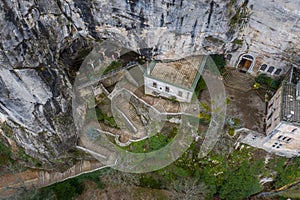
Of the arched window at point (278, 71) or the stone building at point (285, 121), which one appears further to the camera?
the arched window at point (278, 71)

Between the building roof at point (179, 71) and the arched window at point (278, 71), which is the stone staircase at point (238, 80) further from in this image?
the building roof at point (179, 71)

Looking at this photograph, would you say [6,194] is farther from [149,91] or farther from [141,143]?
[149,91]

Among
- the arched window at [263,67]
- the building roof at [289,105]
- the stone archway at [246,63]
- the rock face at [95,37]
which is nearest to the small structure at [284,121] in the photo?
the building roof at [289,105]

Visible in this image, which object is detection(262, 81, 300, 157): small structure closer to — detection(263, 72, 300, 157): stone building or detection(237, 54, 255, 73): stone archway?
detection(263, 72, 300, 157): stone building

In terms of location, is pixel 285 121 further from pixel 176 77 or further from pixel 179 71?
pixel 179 71

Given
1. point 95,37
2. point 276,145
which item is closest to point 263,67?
point 276,145

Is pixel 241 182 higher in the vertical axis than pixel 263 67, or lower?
lower
